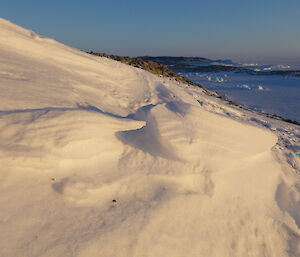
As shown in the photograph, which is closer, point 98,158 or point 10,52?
point 98,158

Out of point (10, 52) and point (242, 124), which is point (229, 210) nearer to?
point (242, 124)

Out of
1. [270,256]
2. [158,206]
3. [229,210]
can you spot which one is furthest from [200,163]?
[270,256]

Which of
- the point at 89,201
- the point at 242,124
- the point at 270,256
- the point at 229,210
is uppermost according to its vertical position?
the point at 242,124

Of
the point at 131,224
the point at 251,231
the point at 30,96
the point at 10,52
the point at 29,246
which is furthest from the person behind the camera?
the point at 10,52

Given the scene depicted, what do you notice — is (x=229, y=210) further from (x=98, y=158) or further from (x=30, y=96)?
(x=30, y=96)

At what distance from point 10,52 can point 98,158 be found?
3.00m

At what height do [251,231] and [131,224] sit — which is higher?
[131,224]

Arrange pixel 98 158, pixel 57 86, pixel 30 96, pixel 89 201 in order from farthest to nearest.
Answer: pixel 57 86, pixel 30 96, pixel 98 158, pixel 89 201

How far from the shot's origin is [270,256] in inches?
76.7

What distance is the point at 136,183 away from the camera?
2.22 meters

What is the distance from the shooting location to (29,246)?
147cm

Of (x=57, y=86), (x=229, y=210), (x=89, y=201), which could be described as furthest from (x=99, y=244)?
(x=57, y=86)

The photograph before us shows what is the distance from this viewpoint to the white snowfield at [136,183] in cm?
166

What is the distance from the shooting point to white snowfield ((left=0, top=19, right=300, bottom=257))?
1.66 metres
